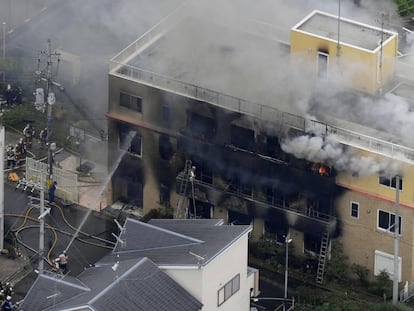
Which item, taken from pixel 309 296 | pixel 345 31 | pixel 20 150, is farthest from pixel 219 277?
pixel 20 150

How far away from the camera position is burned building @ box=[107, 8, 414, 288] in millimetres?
49656

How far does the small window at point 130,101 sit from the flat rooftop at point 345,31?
18.2 feet

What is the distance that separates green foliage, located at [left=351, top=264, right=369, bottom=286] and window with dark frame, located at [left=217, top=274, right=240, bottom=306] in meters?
5.55

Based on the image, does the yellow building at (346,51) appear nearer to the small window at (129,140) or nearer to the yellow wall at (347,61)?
the yellow wall at (347,61)

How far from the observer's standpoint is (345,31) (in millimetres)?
51625

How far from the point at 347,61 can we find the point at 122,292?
39.2 ft

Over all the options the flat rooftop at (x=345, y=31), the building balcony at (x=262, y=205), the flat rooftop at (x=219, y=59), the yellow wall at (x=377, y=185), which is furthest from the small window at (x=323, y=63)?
the building balcony at (x=262, y=205)

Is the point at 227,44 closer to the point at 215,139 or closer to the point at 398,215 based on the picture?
the point at 215,139

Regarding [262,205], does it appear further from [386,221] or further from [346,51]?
[346,51]

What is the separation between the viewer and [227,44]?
178 feet

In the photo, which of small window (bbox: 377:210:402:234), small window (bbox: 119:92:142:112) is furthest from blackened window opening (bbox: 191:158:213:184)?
small window (bbox: 377:210:402:234)

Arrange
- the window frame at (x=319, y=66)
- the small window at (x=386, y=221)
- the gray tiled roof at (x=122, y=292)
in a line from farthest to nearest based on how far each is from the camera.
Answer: the window frame at (x=319, y=66) → the small window at (x=386, y=221) → the gray tiled roof at (x=122, y=292)

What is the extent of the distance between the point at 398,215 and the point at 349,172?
6.89 ft

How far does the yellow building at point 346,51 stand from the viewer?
50406 millimetres
